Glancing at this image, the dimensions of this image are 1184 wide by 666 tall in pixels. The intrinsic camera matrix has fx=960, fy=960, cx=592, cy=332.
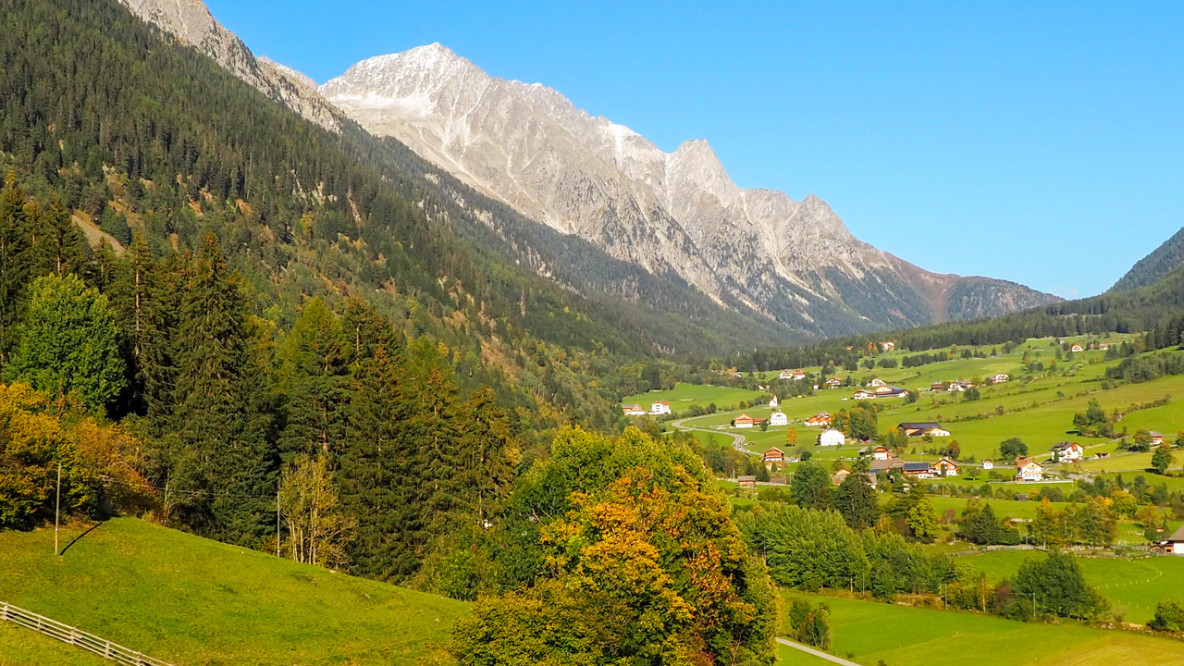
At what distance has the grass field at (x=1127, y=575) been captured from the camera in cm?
9856

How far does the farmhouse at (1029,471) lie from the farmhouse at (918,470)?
14870 millimetres

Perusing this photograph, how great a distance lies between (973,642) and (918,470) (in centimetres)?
9100

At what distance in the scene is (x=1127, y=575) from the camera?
Answer: 111m

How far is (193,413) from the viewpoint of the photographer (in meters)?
63.6

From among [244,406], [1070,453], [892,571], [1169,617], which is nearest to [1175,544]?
[1169,617]

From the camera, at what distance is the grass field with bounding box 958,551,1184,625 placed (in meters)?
98.6

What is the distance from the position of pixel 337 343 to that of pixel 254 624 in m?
31.1

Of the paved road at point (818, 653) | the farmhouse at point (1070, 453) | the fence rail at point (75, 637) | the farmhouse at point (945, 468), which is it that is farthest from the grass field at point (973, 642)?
the farmhouse at point (1070, 453)

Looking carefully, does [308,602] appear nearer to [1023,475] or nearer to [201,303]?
[201,303]

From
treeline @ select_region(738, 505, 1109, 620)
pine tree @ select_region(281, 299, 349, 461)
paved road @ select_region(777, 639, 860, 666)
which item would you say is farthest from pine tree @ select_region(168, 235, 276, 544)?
treeline @ select_region(738, 505, 1109, 620)

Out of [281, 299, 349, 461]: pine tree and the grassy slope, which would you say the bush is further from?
[281, 299, 349, 461]: pine tree

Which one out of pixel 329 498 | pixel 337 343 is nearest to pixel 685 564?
pixel 329 498

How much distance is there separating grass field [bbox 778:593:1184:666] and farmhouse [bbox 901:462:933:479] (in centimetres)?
7613

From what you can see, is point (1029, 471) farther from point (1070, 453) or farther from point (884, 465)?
point (884, 465)
